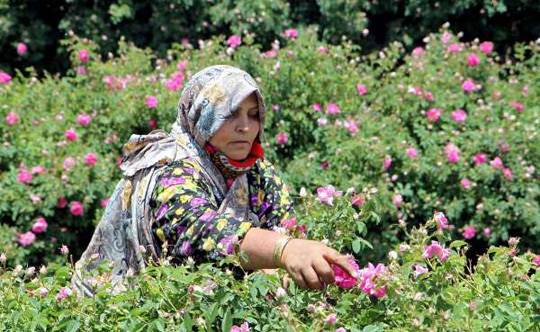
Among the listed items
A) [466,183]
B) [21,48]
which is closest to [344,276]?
[466,183]

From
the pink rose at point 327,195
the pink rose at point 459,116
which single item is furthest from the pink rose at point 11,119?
the pink rose at point 327,195

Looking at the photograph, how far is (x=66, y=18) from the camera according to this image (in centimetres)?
809

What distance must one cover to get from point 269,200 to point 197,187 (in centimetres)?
33

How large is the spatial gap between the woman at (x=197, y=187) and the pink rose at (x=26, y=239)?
6.65ft

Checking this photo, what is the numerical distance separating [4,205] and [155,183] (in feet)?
7.91

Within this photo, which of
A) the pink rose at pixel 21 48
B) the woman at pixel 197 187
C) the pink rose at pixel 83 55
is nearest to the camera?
the woman at pixel 197 187

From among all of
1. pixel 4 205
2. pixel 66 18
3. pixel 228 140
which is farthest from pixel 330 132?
pixel 66 18

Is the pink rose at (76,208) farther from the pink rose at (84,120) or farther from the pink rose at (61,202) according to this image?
the pink rose at (84,120)

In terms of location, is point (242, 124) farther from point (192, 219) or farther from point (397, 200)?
point (397, 200)

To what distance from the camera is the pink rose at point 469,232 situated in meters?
4.86

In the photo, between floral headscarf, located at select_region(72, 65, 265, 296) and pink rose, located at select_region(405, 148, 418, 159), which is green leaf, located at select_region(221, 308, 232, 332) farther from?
pink rose, located at select_region(405, 148, 418, 159)

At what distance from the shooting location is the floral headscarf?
264cm

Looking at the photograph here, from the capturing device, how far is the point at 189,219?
244 cm

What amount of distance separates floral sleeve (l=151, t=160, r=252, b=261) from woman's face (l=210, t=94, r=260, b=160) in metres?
0.09
